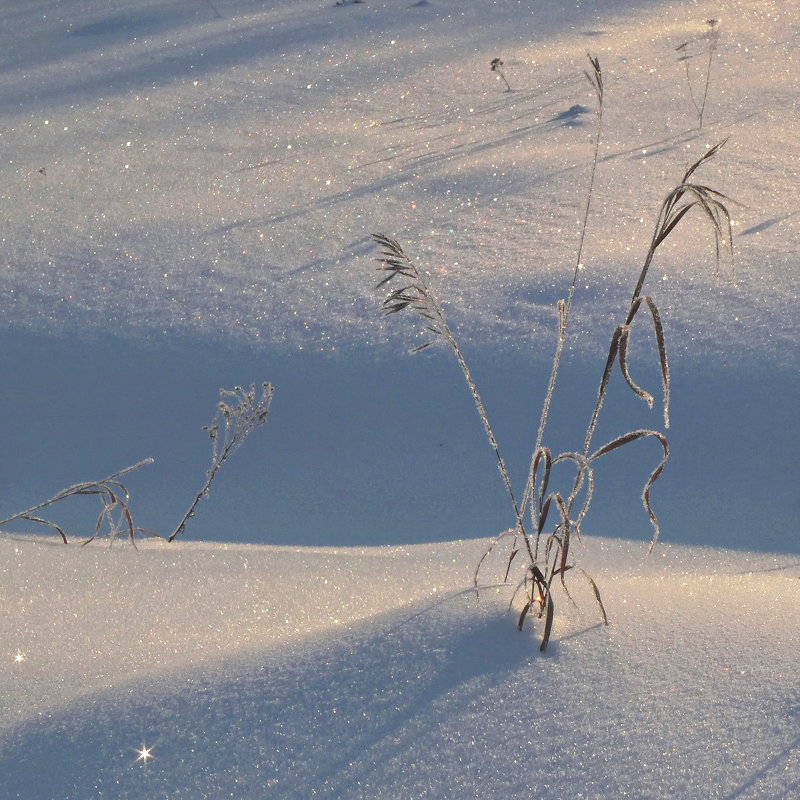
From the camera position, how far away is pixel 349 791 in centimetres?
111

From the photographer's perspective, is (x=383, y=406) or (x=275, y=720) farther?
(x=383, y=406)

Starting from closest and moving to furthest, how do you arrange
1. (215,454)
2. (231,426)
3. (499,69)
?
(215,454)
(231,426)
(499,69)

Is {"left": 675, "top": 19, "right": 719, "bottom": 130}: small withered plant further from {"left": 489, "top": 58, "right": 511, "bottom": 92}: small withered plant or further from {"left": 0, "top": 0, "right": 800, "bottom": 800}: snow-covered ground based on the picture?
{"left": 489, "top": 58, "right": 511, "bottom": 92}: small withered plant

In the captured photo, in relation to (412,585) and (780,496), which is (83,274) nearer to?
(412,585)

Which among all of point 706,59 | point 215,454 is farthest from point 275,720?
point 706,59

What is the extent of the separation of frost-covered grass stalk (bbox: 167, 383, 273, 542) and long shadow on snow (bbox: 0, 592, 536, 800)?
866 mm

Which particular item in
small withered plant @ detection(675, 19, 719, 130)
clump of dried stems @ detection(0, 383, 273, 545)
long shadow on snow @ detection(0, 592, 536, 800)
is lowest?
long shadow on snow @ detection(0, 592, 536, 800)

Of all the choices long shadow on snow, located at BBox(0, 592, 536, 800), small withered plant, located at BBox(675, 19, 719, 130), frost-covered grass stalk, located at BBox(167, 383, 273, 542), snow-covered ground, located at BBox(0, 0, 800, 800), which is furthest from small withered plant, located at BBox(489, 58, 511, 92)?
long shadow on snow, located at BBox(0, 592, 536, 800)

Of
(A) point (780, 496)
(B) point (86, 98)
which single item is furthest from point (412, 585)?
(B) point (86, 98)

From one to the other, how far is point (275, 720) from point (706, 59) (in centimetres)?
438

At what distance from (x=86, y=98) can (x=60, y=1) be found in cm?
213

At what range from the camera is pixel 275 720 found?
1.20 m

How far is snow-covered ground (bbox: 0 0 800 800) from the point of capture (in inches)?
46.8

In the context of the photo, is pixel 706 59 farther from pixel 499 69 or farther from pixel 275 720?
pixel 275 720
